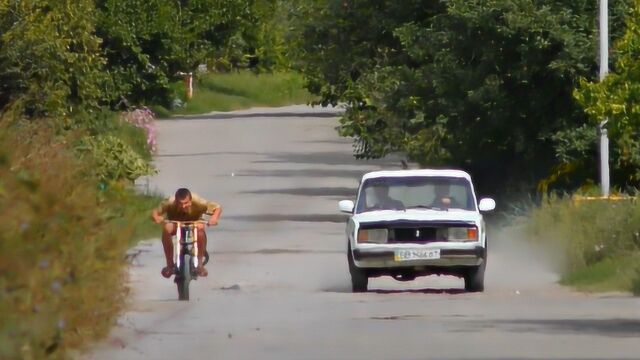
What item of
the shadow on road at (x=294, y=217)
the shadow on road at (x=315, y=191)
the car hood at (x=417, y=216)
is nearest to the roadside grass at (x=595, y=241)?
the car hood at (x=417, y=216)

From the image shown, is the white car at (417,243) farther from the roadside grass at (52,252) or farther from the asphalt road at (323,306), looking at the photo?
the roadside grass at (52,252)

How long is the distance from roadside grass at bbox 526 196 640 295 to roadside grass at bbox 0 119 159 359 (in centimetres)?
1074

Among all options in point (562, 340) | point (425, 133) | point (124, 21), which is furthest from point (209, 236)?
point (562, 340)

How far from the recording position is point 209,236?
37562mm

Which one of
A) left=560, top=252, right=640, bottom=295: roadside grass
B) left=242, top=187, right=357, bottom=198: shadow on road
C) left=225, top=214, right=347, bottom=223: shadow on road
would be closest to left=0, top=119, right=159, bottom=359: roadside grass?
left=560, top=252, right=640, bottom=295: roadside grass

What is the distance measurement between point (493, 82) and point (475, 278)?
10.3m

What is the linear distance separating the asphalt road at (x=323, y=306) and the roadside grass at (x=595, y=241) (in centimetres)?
46

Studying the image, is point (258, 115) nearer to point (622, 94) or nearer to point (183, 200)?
point (183, 200)

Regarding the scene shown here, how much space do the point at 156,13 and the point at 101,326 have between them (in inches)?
1384

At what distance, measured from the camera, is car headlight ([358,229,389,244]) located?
941 inches

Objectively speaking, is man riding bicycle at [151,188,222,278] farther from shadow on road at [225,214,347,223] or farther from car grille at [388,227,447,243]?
shadow on road at [225,214,347,223]

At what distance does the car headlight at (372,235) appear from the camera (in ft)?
78.4

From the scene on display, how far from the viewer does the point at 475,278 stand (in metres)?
24.2

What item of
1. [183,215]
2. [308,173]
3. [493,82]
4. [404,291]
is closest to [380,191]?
[404,291]
